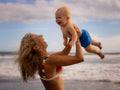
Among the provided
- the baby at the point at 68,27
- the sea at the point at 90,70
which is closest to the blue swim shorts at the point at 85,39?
the baby at the point at 68,27

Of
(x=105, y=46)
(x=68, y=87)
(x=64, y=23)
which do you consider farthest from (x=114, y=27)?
(x=64, y=23)

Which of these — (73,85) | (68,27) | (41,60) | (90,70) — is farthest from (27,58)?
(90,70)

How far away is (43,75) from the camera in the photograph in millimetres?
1521

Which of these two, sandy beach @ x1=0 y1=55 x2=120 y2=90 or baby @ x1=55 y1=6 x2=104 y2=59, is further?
sandy beach @ x1=0 y1=55 x2=120 y2=90

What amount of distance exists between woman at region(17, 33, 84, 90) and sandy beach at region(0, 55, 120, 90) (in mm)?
2083

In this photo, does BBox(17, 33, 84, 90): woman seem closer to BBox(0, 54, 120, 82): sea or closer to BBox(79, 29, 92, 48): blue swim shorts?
BBox(79, 29, 92, 48): blue swim shorts

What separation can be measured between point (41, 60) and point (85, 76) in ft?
7.47

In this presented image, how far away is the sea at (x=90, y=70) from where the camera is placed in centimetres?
372

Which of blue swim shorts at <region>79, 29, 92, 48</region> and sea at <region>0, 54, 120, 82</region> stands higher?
blue swim shorts at <region>79, 29, 92, 48</region>

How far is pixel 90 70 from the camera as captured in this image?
3.73 meters

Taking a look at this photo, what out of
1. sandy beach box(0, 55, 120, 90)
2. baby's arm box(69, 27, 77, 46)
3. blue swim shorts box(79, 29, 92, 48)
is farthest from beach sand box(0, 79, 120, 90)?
baby's arm box(69, 27, 77, 46)

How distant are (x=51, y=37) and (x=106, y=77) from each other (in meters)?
0.78

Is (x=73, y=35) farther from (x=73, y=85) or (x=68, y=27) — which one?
(x=73, y=85)

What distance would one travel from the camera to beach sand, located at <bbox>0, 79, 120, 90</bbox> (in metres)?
3.56
